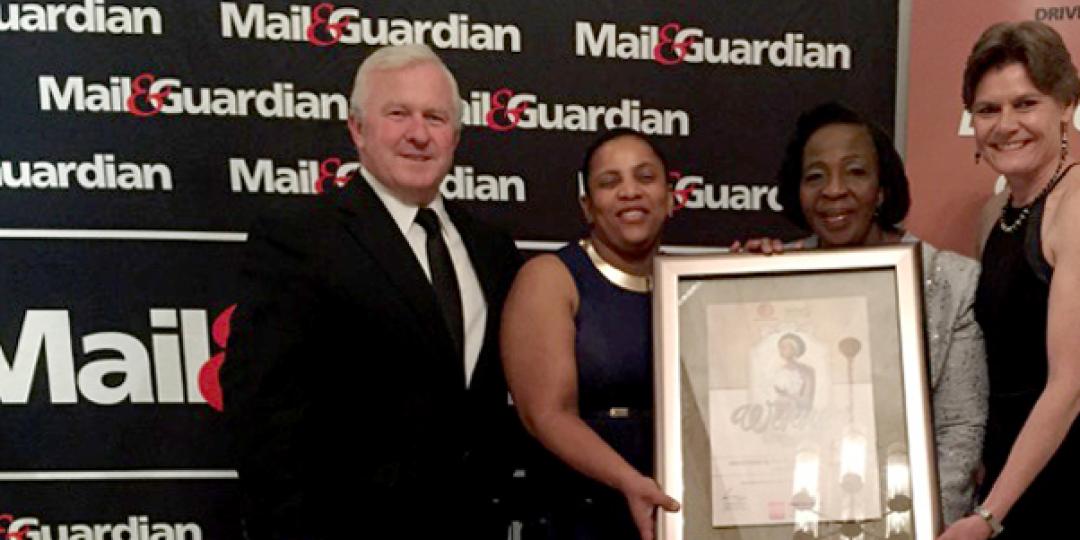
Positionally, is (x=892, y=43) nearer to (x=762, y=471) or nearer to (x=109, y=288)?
(x=762, y=471)

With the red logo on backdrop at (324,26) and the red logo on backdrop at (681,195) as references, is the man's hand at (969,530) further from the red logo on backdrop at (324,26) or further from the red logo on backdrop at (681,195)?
the red logo on backdrop at (324,26)

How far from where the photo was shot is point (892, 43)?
7.28 feet

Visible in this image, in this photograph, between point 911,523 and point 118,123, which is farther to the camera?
point 118,123

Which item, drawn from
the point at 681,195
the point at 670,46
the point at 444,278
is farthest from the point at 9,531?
the point at 670,46

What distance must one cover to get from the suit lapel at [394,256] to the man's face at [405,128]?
0.27 feet

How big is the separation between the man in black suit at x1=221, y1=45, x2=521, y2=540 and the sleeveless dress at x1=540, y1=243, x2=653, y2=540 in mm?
202

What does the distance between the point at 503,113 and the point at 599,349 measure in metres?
0.94

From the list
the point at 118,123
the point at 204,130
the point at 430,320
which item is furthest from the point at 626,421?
the point at 118,123

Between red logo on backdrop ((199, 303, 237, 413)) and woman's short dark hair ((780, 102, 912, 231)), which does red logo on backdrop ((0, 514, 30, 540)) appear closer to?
red logo on backdrop ((199, 303, 237, 413))

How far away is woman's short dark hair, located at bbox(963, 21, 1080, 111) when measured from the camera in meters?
1.40

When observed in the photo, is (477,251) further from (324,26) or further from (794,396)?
(324,26)

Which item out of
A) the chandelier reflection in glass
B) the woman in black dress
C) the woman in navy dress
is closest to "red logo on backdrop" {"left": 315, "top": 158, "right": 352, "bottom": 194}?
the woman in navy dress

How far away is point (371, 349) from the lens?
4.63 feet

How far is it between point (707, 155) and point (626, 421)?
1026 millimetres
